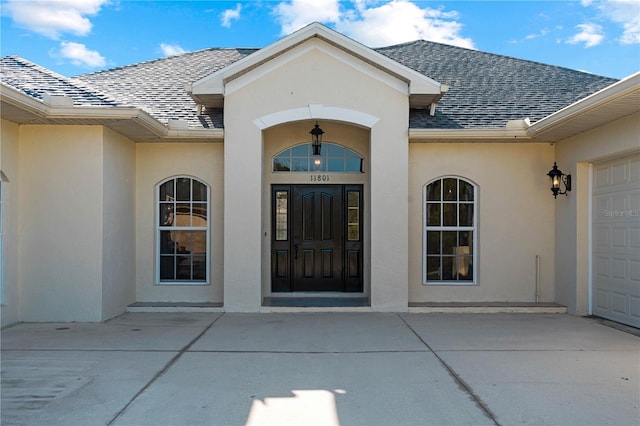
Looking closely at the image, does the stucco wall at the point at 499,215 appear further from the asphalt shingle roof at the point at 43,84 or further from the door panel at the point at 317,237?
the asphalt shingle roof at the point at 43,84

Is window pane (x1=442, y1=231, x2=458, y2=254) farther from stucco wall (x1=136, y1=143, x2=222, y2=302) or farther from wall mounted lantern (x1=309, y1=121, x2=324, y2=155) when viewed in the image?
stucco wall (x1=136, y1=143, x2=222, y2=302)

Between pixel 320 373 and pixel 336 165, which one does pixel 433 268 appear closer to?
pixel 336 165

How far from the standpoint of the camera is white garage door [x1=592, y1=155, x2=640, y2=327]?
744 centimetres

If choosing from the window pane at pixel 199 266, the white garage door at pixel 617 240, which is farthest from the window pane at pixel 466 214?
the window pane at pixel 199 266

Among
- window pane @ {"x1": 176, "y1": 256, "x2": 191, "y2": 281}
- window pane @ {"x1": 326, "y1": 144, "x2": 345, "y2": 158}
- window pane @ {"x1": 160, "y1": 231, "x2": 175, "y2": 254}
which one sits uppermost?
window pane @ {"x1": 326, "y1": 144, "x2": 345, "y2": 158}

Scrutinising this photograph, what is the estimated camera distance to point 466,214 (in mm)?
9547

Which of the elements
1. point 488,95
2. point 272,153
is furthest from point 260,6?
point 488,95

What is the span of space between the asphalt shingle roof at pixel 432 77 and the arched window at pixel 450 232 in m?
1.21

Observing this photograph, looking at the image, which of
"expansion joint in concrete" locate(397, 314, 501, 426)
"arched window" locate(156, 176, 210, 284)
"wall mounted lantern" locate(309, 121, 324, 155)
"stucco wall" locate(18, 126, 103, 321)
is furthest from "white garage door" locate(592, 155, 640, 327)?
"stucco wall" locate(18, 126, 103, 321)

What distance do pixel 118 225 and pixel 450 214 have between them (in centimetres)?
608

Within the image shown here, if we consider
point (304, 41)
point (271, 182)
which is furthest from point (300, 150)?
point (304, 41)

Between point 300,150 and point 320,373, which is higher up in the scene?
point 300,150

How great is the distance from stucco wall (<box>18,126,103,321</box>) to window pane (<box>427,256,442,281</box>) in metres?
5.85

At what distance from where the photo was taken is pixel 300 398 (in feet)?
15.0
